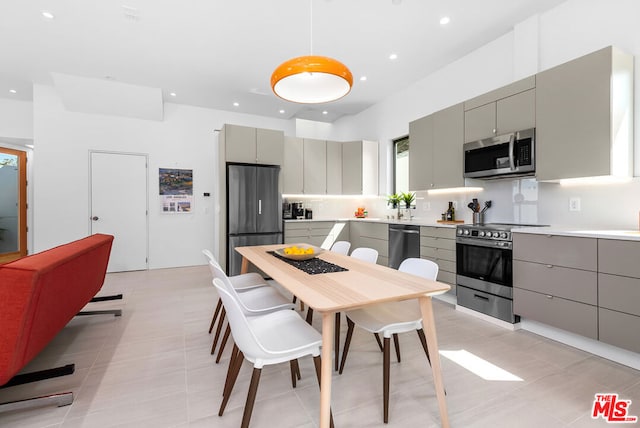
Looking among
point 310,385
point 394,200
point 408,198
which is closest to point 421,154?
point 408,198

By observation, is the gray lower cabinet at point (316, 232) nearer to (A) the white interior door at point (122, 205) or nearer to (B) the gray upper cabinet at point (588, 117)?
(A) the white interior door at point (122, 205)

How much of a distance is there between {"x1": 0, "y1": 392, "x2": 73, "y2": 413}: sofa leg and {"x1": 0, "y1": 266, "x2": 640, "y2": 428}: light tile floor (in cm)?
4

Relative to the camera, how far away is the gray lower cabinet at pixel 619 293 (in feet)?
6.81

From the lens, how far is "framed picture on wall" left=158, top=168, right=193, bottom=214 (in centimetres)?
Answer: 574

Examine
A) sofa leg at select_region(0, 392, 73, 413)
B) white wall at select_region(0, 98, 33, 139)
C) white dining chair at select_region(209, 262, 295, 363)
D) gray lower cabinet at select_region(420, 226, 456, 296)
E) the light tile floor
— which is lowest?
the light tile floor

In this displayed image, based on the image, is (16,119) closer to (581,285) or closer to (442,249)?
(442,249)

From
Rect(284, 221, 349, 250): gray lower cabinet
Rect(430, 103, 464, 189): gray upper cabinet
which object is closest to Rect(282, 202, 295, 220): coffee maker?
Rect(284, 221, 349, 250): gray lower cabinet

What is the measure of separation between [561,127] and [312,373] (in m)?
2.98

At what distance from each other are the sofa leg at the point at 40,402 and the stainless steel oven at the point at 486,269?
3475 millimetres

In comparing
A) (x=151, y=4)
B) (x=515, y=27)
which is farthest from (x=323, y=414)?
(x=515, y=27)

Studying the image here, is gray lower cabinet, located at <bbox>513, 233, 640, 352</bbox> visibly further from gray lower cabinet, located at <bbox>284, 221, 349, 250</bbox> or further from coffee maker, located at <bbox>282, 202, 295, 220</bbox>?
coffee maker, located at <bbox>282, 202, 295, 220</bbox>

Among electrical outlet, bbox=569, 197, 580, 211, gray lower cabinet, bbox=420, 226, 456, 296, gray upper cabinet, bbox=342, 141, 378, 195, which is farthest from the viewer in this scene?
gray upper cabinet, bbox=342, 141, 378, 195

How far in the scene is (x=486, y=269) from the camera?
3100 millimetres

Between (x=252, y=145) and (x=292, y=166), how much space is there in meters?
0.82
